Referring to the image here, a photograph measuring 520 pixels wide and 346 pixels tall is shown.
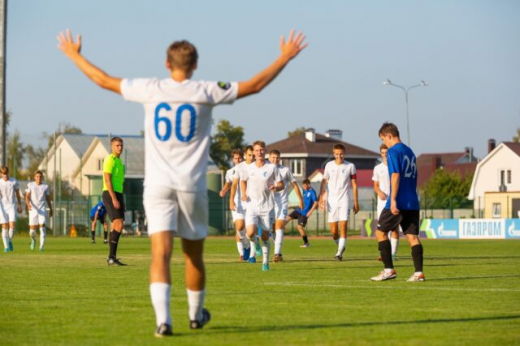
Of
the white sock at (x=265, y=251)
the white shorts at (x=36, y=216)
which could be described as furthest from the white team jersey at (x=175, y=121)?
the white shorts at (x=36, y=216)

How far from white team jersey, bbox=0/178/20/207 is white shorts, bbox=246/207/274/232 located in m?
11.3

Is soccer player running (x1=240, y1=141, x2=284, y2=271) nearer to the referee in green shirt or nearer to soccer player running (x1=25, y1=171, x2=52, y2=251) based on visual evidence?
the referee in green shirt

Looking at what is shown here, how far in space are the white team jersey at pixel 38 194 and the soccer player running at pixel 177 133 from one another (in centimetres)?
2029

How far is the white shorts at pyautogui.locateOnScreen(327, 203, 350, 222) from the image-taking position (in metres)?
21.9

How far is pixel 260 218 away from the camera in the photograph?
18859mm

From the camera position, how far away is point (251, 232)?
19.1 metres

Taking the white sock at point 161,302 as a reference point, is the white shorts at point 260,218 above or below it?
above

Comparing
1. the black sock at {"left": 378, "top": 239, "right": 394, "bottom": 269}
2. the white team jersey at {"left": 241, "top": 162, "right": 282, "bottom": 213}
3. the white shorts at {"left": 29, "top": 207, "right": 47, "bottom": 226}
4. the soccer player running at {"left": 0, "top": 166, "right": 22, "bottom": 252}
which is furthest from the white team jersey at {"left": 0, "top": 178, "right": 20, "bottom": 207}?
the black sock at {"left": 378, "top": 239, "right": 394, "bottom": 269}

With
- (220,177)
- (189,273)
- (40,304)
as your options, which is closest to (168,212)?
(189,273)

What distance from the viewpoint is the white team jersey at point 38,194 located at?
28.6 m

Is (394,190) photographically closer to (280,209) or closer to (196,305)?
(196,305)

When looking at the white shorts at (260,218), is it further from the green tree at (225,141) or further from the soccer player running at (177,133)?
the green tree at (225,141)

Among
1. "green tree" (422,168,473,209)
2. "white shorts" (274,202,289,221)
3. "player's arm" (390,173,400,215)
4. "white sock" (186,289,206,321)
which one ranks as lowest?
"white sock" (186,289,206,321)

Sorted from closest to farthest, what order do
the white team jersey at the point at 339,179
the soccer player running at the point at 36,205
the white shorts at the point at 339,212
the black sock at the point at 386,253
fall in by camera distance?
the black sock at the point at 386,253 < the white team jersey at the point at 339,179 < the white shorts at the point at 339,212 < the soccer player running at the point at 36,205
